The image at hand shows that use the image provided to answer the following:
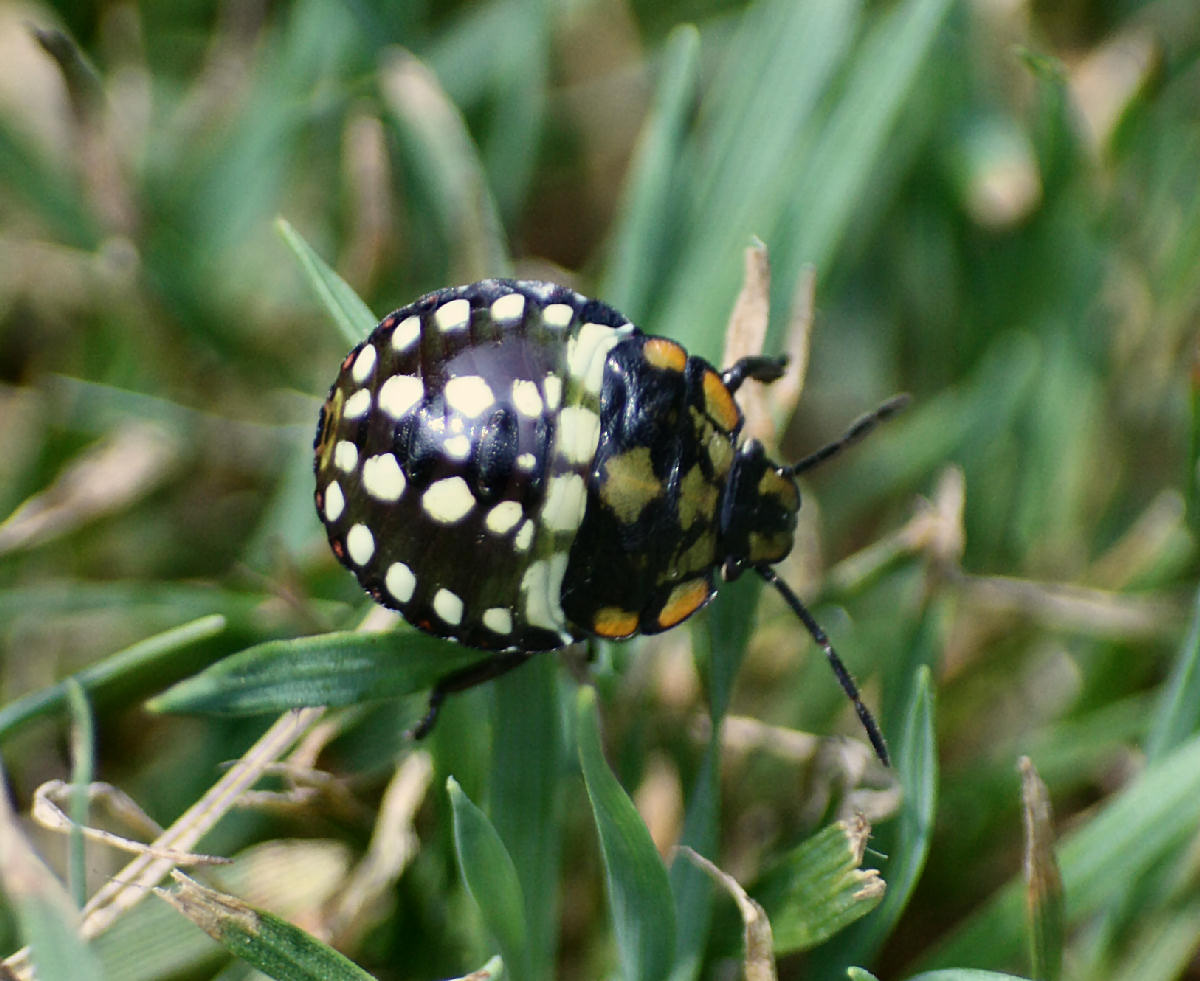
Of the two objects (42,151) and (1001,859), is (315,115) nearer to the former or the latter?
(42,151)

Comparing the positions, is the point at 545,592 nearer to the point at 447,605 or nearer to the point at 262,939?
the point at 447,605

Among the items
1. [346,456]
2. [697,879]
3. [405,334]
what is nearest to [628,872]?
[697,879]

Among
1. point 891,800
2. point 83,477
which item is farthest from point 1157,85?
point 83,477

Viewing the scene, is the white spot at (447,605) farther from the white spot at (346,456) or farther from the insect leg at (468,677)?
the white spot at (346,456)

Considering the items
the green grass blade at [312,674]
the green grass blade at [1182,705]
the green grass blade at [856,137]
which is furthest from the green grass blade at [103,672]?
the green grass blade at [1182,705]

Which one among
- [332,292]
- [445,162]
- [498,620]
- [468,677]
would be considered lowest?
[468,677]

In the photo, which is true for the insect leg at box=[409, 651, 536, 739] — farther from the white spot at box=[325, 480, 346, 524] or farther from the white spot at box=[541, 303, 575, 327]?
the white spot at box=[541, 303, 575, 327]
